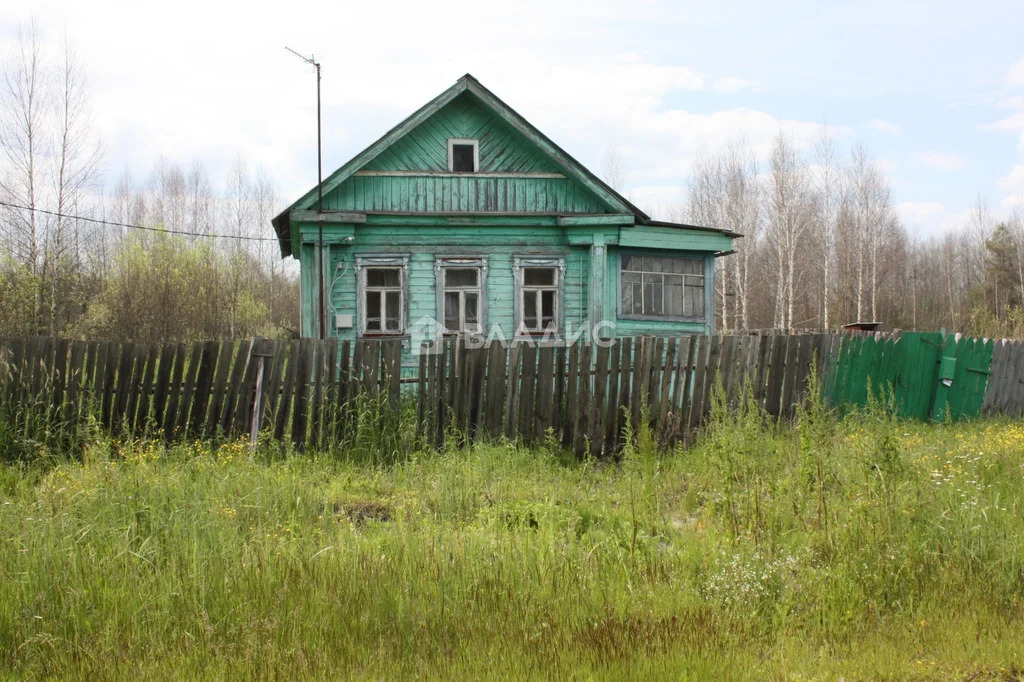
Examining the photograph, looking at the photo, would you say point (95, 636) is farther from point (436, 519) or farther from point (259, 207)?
point (259, 207)

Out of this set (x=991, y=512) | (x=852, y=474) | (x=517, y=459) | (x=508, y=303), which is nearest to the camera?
(x=991, y=512)

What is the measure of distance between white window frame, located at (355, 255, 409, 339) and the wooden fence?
5.86 metres

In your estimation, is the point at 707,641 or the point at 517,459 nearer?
the point at 707,641

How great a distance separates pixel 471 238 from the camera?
14.4m

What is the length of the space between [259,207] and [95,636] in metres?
49.2

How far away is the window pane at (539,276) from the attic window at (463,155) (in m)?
2.14

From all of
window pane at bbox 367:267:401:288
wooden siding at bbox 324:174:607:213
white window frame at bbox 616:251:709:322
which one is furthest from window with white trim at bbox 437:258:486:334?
white window frame at bbox 616:251:709:322

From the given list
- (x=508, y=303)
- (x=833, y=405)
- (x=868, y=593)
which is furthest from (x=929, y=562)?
(x=508, y=303)

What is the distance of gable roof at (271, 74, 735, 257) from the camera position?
44.5 ft

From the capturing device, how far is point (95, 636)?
3.43 metres

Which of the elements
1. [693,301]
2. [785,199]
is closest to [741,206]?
[785,199]

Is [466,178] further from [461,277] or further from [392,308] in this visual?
[392,308]

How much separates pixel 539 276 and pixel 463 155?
2667mm

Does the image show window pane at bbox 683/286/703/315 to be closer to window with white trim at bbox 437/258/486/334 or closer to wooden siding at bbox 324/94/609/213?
wooden siding at bbox 324/94/609/213
